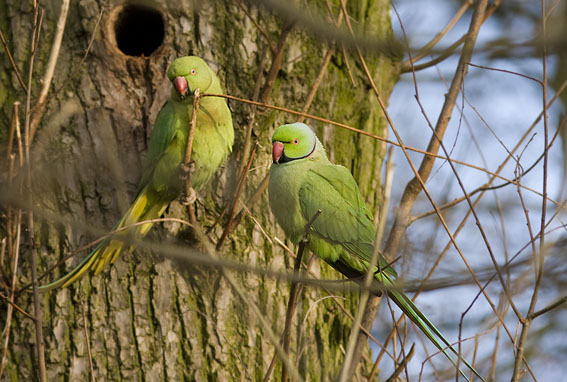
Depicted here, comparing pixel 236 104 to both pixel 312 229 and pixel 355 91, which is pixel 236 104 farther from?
pixel 312 229

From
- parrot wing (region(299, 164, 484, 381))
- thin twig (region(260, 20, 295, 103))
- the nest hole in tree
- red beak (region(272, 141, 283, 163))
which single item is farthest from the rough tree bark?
parrot wing (region(299, 164, 484, 381))

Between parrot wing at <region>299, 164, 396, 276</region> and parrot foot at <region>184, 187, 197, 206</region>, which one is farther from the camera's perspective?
parrot foot at <region>184, 187, 197, 206</region>

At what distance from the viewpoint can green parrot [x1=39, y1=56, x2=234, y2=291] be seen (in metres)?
3.14

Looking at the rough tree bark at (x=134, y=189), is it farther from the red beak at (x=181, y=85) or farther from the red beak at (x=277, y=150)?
the red beak at (x=277, y=150)

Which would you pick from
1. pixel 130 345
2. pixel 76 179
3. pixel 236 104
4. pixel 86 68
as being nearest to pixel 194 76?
pixel 236 104

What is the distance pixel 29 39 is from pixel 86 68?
13.2 inches

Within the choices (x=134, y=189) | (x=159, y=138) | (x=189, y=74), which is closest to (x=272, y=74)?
(x=189, y=74)

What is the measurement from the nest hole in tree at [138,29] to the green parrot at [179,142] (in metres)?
0.43

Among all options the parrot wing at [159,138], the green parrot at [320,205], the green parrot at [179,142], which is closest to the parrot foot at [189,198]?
the green parrot at [179,142]

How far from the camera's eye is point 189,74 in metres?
3.11

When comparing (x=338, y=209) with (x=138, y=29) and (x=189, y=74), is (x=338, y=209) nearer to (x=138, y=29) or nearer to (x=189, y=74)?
(x=189, y=74)

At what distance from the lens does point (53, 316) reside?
2.91 metres

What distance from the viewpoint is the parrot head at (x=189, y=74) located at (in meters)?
3.09

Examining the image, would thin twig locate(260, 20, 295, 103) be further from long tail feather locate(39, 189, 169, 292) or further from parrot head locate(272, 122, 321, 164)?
long tail feather locate(39, 189, 169, 292)
